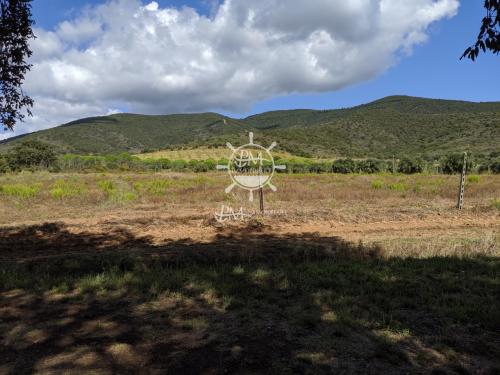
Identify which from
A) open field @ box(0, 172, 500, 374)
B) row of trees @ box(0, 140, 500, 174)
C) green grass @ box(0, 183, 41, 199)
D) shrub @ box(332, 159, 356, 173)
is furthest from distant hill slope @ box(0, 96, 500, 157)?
open field @ box(0, 172, 500, 374)

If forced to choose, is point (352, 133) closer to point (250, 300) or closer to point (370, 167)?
point (370, 167)

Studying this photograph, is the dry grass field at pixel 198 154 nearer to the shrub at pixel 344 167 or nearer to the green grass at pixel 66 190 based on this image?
the shrub at pixel 344 167

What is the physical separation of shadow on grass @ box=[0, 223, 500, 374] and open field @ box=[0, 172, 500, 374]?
21 mm

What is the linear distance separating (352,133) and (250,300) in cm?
8678

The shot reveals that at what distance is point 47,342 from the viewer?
4.23 meters

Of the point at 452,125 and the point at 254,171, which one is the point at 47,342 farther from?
the point at 452,125

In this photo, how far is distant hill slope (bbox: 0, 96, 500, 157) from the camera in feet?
242

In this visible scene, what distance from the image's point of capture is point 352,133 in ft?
289

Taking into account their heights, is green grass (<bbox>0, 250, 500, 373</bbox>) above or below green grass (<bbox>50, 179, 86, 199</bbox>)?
below

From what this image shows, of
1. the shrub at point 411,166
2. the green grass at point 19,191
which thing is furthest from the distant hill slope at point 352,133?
the green grass at point 19,191

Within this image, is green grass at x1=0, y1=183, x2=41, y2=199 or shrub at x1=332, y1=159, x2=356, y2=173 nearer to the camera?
green grass at x1=0, y1=183, x2=41, y2=199

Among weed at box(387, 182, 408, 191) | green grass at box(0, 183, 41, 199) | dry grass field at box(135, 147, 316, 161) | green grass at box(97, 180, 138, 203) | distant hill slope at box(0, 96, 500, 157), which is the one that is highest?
distant hill slope at box(0, 96, 500, 157)

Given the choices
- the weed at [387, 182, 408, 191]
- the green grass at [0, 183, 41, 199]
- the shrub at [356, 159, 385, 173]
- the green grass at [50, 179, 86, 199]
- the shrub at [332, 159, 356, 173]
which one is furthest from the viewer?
the shrub at [356, 159, 385, 173]

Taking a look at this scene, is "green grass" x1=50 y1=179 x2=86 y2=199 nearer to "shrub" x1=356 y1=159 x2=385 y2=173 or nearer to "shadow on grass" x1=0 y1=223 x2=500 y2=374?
"shadow on grass" x1=0 y1=223 x2=500 y2=374
